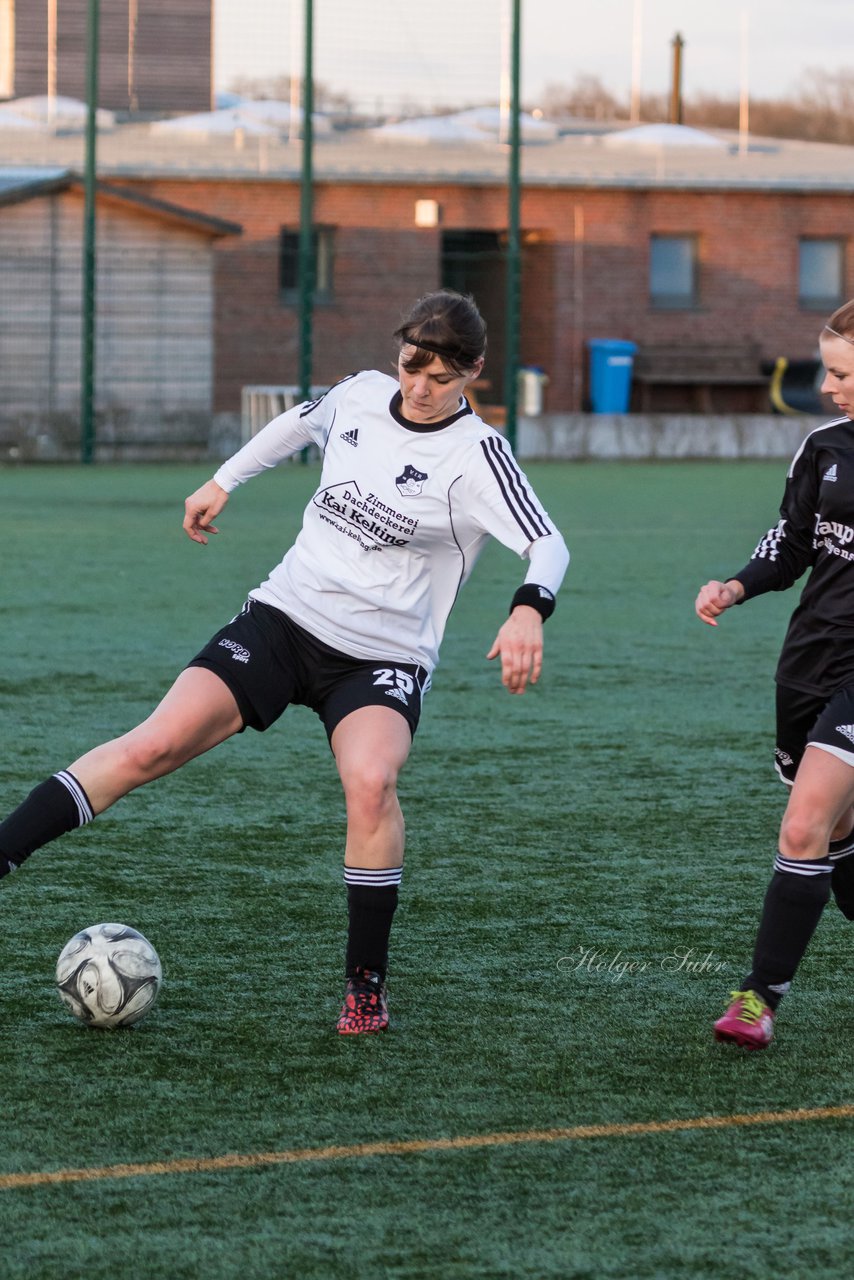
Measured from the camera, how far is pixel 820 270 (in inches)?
1476

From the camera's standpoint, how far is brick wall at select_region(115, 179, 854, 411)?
3362 cm

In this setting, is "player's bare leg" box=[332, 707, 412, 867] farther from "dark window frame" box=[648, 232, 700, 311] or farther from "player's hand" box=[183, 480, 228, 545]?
"dark window frame" box=[648, 232, 700, 311]

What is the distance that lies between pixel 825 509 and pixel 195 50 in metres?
37.6

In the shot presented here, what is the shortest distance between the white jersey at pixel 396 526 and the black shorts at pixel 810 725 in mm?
586

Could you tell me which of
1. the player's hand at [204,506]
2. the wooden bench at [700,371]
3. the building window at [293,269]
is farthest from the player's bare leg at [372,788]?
the wooden bench at [700,371]

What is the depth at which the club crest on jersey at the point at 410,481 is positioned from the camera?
14.4 ft

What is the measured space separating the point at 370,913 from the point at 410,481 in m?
0.96

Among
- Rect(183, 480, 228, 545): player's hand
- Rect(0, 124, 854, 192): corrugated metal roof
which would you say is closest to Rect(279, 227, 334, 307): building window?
Rect(0, 124, 854, 192): corrugated metal roof

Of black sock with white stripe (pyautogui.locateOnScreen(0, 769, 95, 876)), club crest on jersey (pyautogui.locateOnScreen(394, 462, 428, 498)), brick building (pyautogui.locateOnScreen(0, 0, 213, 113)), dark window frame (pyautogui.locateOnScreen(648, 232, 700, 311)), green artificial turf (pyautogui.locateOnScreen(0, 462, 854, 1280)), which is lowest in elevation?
green artificial turf (pyautogui.locateOnScreen(0, 462, 854, 1280))

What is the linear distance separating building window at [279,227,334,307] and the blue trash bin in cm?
482

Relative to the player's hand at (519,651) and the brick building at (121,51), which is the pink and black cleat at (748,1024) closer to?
the player's hand at (519,651)

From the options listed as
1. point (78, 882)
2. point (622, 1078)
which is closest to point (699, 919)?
point (622, 1078)

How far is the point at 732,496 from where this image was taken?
A: 21625 mm

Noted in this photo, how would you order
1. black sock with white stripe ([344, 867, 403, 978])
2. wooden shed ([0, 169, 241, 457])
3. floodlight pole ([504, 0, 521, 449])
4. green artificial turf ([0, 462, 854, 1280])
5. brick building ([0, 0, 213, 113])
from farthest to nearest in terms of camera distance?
1. brick building ([0, 0, 213, 113])
2. wooden shed ([0, 169, 241, 457])
3. floodlight pole ([504, 0, 521, 449])
4. black sock with white stripe ([344, 867, 403, 978])
5. green artificial turf ([0, 462, 854, 1280])
